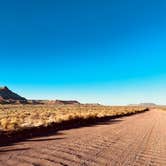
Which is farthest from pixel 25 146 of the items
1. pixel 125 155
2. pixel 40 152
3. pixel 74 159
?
pixel 125 155

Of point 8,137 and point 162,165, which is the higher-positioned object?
point 8,137

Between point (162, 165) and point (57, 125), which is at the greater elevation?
point (57, 125)

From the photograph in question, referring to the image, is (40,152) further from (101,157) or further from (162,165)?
(162,165)

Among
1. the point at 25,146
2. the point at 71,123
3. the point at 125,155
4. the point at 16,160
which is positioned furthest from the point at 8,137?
the point at 71,123

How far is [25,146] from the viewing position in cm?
1023

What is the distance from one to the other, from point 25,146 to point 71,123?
12061mm

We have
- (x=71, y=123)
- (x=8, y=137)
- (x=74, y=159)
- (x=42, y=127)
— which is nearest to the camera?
(x=74, y=159)

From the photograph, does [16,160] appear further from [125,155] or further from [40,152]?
[125,155]

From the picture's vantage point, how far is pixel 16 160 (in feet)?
25.4

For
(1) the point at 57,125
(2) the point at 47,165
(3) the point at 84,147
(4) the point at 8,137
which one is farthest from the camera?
(1) the point at 57,125

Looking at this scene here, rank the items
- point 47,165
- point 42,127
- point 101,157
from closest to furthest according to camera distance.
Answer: point 47,165
point 101,157
point 42,127

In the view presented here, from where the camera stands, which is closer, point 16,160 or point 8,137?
point 16,160

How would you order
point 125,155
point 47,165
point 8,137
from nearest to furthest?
point 47,165, point 125,155, point 8,137

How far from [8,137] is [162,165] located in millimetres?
7300
